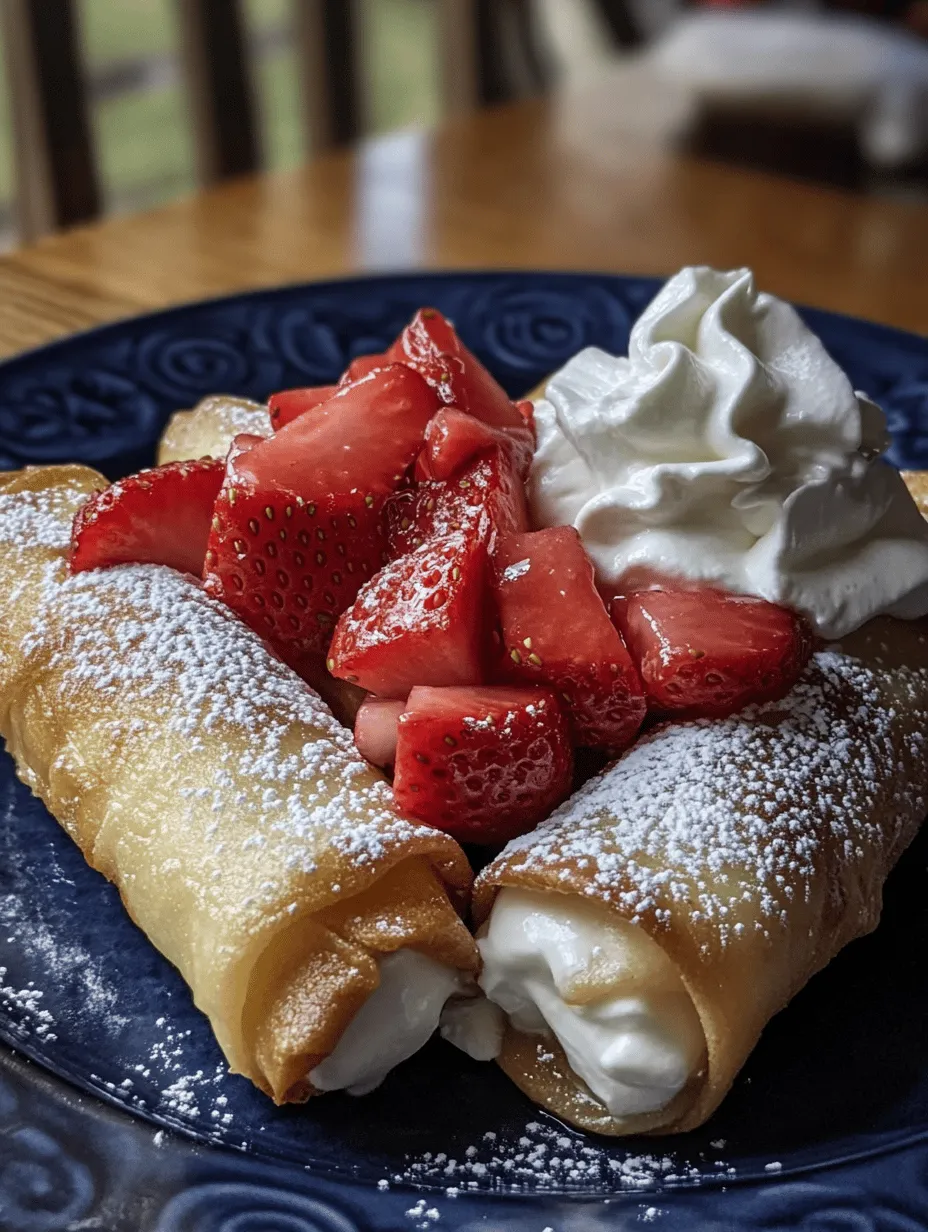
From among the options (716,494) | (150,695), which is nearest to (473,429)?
(716,494)

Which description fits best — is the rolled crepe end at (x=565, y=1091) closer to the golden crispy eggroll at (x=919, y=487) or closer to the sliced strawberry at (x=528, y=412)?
the sliced strawberry at (x=528, y=412)

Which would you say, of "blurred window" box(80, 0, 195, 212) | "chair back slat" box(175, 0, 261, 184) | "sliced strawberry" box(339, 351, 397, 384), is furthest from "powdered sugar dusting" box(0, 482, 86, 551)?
"blurred window" box(80, 0, 195, 212)

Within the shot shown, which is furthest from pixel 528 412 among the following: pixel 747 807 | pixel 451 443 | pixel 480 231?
pixel 480 231

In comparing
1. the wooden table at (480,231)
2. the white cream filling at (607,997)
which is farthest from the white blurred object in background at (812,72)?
the white cream filling at (607,997)

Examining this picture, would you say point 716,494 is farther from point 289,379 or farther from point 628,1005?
point 289,379

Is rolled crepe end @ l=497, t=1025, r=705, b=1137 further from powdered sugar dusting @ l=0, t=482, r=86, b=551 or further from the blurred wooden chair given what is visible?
the blurred wooden chair

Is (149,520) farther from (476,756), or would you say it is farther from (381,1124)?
(381,1124)

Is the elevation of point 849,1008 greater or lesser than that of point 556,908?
lesser
